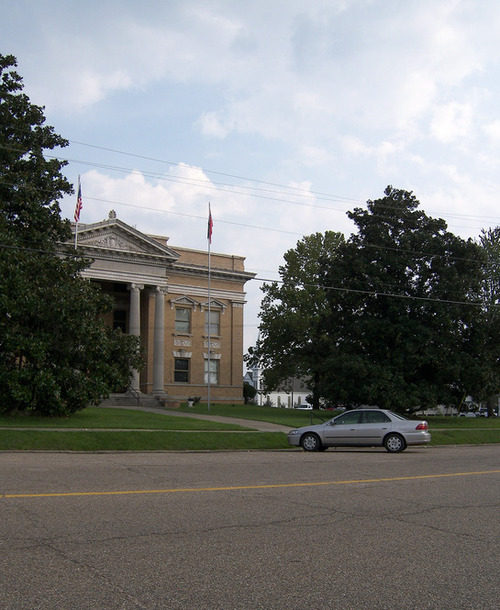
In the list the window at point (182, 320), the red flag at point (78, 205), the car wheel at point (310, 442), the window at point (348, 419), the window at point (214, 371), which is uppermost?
the red flag at point (78, 205)

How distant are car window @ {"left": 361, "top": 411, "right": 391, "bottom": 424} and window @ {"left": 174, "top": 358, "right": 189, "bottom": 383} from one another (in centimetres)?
3644

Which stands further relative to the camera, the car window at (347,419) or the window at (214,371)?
the window at (214,371)

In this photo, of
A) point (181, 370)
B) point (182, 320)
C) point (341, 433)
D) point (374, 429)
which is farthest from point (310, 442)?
point (182, 320)

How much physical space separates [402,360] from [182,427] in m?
→ 16.4

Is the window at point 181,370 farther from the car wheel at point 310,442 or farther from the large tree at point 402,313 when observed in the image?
the car wheel at point 310,442

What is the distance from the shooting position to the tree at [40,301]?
24.6 meters

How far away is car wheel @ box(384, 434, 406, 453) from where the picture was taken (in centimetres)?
1998

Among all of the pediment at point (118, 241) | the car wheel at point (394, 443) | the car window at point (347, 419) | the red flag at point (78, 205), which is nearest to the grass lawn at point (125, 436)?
the car window at point (347, 419)

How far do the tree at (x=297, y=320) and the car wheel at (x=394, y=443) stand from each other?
27739 millimetres

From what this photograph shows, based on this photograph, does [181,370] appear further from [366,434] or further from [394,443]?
[394,443]

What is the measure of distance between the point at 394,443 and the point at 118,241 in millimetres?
35074

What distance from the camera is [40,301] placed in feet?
82.3

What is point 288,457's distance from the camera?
17.3m

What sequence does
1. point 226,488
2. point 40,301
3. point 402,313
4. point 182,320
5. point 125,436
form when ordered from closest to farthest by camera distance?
1. point 226,488
2. point 125,436
3. point 40,301
4. point 402,313
5. point 182,320
